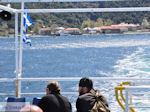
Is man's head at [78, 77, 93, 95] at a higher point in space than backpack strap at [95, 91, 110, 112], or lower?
higher

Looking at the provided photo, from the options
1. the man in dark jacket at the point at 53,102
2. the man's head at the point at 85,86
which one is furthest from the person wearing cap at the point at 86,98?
the man in dark jacket at the point at 53,102

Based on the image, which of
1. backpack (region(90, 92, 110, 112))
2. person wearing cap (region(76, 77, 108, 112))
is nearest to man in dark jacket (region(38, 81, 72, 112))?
person wearing cap (region(76, 77, 108, 112))

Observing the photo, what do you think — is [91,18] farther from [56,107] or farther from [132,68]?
[56,107]

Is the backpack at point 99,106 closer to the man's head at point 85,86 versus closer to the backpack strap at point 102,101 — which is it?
the backpack strap at point 102,101

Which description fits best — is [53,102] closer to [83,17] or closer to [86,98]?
[86,98]

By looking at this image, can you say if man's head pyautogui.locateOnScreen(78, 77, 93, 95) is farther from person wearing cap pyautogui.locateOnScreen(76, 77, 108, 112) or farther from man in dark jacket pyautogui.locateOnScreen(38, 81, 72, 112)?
man in dark jacket pyautogui.locateOnScreen(38, 81, 72, 112)

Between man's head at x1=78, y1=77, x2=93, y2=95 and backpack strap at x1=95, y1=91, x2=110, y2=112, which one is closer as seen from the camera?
backpack strap at x1=95, y1=91, x2=110, y2=112

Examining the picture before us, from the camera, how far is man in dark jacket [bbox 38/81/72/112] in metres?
3.20

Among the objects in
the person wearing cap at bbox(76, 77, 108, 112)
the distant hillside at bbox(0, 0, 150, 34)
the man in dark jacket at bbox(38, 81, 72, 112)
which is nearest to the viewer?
the man in dark jacket at bbox(38, 81, 72, 112)

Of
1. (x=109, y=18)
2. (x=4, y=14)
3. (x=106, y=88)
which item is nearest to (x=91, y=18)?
(x=109, y=18)

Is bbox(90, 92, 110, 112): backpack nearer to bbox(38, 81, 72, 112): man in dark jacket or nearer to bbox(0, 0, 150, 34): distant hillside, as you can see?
bbox(38, 81, 72, 112): man in dark jacket

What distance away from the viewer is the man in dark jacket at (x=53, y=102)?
10.5 ft

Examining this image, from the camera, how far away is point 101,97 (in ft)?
11.1

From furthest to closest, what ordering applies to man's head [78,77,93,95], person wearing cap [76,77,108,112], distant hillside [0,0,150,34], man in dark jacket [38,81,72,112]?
distant hillside [0,0,150,34]
man's head [78,77,93,95]
person wearing cap [76,77,108,112]
man in dark jacket [38,81,72,112]
